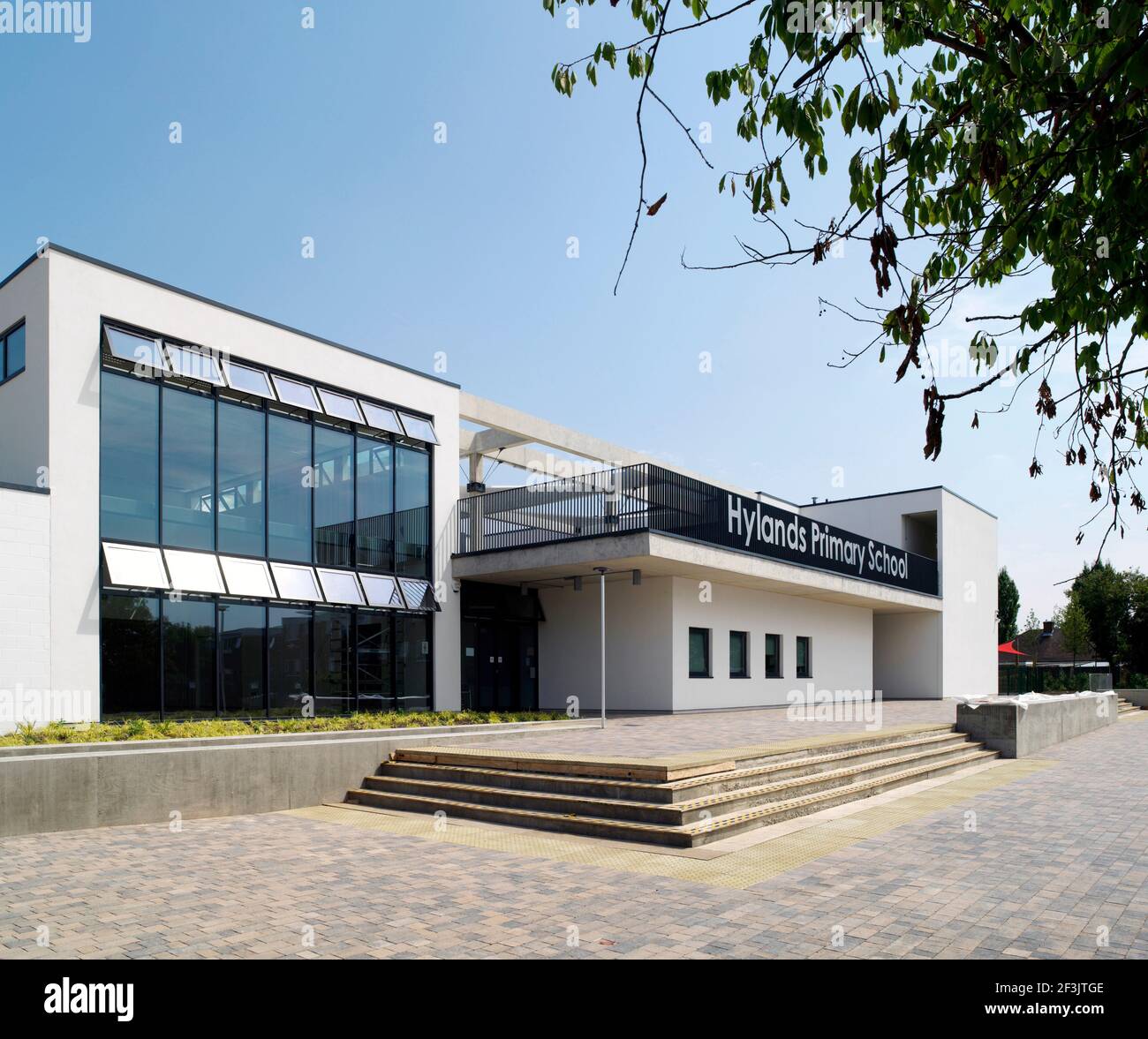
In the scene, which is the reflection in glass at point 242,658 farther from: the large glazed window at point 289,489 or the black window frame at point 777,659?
the black window frame at point 777,659

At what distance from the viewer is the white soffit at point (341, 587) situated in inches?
700

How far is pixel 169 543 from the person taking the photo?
602 inches

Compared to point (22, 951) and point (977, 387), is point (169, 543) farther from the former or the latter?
point (977, 387)

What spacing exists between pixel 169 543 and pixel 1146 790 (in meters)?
14.9

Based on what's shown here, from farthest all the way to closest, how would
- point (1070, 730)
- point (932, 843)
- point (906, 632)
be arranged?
point (906, 632) < point (1070, 730) < point (932, 843)

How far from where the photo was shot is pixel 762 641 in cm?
2586

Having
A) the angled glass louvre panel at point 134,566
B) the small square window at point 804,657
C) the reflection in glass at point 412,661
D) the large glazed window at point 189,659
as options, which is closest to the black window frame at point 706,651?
the small square window at point 804,657

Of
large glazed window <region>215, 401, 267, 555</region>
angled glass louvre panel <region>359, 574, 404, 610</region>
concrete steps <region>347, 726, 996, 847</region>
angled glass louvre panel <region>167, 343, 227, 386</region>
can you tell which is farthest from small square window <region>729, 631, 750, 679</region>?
angled glass louvre panel <region>167, 343, 227, 386</region>

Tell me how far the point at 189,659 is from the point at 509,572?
24.6 ft

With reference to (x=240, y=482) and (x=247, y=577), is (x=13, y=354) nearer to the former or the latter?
(x=240, y=482)

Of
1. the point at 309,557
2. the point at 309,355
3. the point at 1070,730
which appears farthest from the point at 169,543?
the point at 1070,730

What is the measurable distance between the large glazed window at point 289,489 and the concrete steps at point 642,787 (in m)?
6.17

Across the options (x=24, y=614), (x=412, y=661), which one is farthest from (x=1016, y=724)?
(x=24, y=614)

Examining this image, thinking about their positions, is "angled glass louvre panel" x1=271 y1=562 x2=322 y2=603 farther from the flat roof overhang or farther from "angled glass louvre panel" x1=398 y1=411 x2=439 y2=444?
the flat roof overhang
